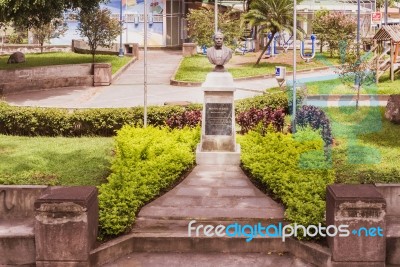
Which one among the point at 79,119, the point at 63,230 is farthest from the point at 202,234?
the point at 79,119

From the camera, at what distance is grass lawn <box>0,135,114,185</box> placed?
41.5 ft

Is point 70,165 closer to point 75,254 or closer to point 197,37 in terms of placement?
point 75,254

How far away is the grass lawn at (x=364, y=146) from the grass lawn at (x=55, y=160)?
209 inches

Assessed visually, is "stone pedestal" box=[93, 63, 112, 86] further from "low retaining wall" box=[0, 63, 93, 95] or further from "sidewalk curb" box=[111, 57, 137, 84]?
"sidewalk curb" box=[111, 57, 137, 84]

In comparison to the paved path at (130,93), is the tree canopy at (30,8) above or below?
above

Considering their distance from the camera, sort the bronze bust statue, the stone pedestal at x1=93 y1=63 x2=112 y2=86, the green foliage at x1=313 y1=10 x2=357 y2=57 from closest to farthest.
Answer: the bronze bust statue → the stone pedestal at x1=93 y1=63 x2=112 y2=86 → the green foliage at x1=313 y1=10 x2=357 y2=57

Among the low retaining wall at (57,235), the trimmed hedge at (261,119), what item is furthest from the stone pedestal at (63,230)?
the trimmed hedge at (261,119)

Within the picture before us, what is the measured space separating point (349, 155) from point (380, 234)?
216 inches

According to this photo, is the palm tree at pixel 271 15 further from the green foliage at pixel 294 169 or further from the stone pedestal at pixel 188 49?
the green foliage at pixel 294 169

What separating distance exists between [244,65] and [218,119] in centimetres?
2419

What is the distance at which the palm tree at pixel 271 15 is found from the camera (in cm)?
3606

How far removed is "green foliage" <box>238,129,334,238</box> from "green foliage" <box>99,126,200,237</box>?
1.55 metres

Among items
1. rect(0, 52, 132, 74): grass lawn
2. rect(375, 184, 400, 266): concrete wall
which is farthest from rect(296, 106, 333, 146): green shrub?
rect(0, 52, 132, 74): grass lawn

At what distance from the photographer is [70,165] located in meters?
13.9
